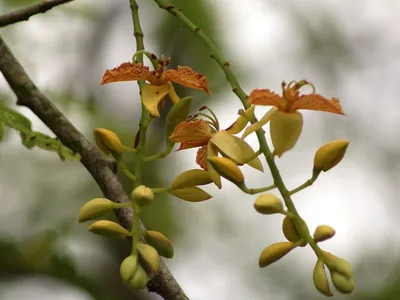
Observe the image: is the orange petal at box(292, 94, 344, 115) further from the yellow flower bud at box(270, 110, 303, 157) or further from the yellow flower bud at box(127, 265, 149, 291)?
the yellow flower bud at box(127, 265, 149, 291)

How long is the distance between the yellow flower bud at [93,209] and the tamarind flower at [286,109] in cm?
16

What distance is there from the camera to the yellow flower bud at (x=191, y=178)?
0.73m

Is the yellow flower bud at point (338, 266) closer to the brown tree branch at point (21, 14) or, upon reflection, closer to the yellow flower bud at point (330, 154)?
the yellow flower bud at point (330, 154)

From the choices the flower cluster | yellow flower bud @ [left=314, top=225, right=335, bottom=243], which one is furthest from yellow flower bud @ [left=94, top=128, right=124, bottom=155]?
yellow flower bud @ [left=314, top=225, right=335, bottom=243]

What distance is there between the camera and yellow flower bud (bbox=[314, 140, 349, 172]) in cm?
→ 69

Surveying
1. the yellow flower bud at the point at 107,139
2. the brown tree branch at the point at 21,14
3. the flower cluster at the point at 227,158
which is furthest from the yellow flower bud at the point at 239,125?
the brown tree branch at the point at 21,14

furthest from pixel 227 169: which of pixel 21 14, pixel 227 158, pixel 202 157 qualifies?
pixel 21 14

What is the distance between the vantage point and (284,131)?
0.69 m

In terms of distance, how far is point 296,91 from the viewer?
0.72 m

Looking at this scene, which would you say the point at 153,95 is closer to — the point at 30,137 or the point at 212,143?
the point at 212,143

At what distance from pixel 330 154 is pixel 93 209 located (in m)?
0.23

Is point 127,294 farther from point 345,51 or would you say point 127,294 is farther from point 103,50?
point 345,51

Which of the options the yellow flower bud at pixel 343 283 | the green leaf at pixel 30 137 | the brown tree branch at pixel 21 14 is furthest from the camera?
the green leaf at pixel 30 137

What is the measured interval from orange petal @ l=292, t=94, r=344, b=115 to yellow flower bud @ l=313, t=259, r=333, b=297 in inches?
6.0
